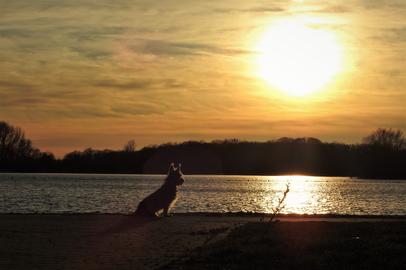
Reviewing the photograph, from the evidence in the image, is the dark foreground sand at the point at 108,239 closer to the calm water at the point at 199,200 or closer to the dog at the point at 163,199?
the dog at the point at 163,199

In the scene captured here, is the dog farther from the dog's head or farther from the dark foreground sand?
the dark foreground sand

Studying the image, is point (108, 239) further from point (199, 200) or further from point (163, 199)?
point (199, 200)

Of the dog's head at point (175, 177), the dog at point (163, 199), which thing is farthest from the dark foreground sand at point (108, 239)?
the dog's head at point (175, 177)

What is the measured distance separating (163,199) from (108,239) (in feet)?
22.2

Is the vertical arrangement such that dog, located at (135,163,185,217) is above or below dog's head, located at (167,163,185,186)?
below

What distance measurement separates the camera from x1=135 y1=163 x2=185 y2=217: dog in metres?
22.3

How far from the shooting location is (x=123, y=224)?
65.1 feet

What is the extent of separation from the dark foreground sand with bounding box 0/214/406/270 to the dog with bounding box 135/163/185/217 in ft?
1.76

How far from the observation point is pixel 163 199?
2280 centimetres

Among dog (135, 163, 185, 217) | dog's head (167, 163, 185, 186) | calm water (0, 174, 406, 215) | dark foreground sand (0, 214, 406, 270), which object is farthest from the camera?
calm water (0, 174, 406, 215)

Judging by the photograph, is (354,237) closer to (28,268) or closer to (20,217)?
(28,268)

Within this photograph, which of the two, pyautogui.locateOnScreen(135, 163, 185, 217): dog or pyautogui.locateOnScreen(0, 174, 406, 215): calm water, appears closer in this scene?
pyautogui.locateOnScreen(135, 163, 185, 217): dog

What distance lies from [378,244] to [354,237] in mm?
1658

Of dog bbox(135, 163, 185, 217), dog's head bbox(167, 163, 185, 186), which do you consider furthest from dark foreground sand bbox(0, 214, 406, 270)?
dog's head bbox(167, 163, 185, 186)
